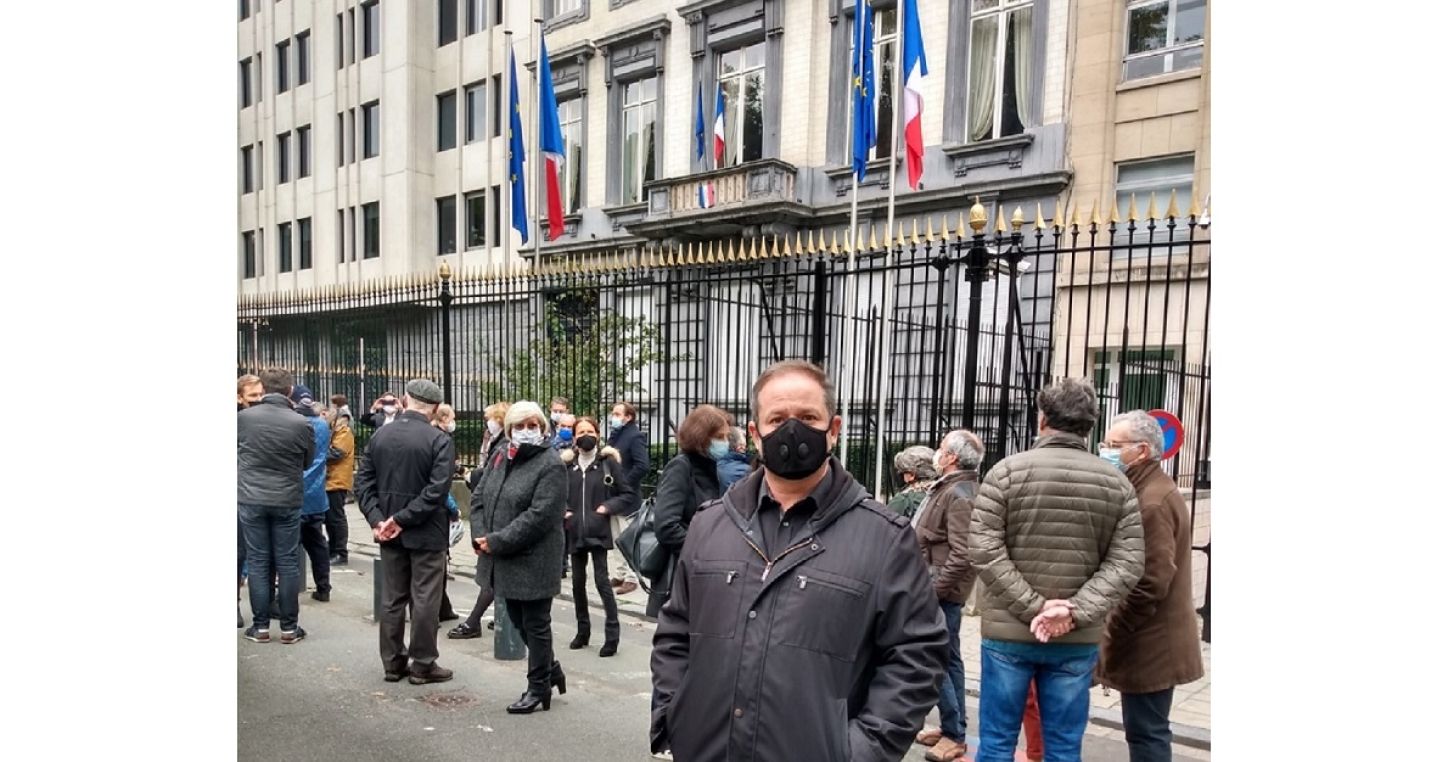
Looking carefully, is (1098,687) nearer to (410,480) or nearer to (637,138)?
(410,480)

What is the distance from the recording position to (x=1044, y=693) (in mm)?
3547

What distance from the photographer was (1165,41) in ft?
40.5

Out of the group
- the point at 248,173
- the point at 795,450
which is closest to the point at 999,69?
the point at 795,450

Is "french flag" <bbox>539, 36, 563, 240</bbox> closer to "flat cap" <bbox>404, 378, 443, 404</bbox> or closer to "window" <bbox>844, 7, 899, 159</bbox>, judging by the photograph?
"window" <bbox>844, 7, 899, 159</bbox>

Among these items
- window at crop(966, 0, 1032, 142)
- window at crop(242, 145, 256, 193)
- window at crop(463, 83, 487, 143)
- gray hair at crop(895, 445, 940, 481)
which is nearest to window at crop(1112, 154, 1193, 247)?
window at crop(966, 0, 1032, 142)

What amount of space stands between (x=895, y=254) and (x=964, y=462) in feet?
12.0

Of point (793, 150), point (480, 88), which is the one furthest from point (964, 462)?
point (480, 88)

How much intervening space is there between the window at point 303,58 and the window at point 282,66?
0.62m

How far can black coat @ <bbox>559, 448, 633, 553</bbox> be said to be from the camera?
6.39 metres

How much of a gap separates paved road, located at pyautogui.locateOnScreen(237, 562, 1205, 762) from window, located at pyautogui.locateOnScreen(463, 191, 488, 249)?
61.7 feet

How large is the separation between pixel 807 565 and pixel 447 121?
84.4 ft

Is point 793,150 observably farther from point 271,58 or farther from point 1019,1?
point 271,58

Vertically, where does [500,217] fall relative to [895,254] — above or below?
above

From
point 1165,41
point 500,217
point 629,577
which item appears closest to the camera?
point 629,577
